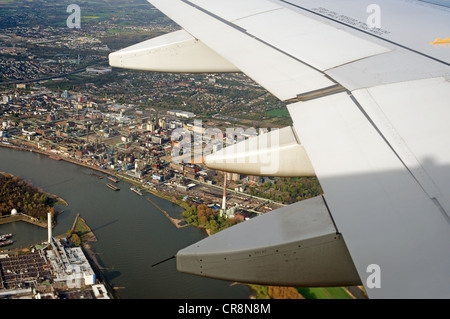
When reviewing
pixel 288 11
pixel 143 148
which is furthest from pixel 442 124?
pixel 143 148

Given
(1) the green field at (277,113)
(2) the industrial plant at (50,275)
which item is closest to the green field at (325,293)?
(2) the industrial plant at (50,275)

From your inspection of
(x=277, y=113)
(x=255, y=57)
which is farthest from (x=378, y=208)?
(x=277, y=113)

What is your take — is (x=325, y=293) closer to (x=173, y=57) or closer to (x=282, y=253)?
(x=173, y=57)

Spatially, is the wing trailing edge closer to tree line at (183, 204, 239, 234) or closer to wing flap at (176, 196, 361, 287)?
wing flap at (176, 196, 361, 287)

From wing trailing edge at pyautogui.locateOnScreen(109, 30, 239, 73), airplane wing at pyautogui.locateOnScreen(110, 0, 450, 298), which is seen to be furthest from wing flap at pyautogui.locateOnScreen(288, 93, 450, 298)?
wing trailing edge at pyautogui.locateOnScreen(109, 30, 239, 73)

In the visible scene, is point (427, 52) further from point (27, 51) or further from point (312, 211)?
point (27, 51)

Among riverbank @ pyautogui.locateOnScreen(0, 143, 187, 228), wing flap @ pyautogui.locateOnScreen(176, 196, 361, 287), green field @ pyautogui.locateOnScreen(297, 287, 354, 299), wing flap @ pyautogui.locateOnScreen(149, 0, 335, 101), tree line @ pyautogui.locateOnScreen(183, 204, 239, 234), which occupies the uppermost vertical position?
wing flap @ pyautogui.locateOnScreen(149, 0, 335, 101)
